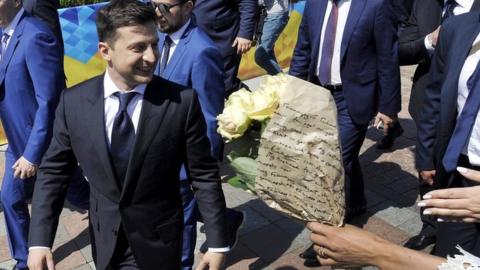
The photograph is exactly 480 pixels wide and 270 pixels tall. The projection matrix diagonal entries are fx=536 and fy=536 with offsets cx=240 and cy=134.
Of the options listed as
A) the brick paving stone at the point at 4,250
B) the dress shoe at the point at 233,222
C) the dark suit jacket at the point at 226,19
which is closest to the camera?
the dress shoe at the point at 233,222

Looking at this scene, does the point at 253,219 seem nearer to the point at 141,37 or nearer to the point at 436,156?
the point at 436,156

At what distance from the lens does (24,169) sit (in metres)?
3.29

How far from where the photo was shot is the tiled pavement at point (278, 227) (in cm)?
396

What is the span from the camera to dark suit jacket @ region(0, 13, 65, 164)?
330 centimetres

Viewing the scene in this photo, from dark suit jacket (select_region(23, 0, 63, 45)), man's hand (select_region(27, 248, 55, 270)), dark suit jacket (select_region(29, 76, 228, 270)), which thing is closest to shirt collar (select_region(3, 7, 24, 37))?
dark suit jacket (select_region(23, 0, 63, 45))

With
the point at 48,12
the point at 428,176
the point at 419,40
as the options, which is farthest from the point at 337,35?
the point at 48,12

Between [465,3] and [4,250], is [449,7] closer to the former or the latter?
[465,3]

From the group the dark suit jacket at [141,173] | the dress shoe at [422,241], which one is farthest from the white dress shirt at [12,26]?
the dress shoe at [422,241]

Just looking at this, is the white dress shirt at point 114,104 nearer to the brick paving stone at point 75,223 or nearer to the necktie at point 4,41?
the necktie at point 4,41

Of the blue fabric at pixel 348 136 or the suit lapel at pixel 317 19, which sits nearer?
the suit lapel at pixel 317 19

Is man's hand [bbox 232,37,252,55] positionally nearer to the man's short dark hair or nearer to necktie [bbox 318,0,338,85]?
necktie [bbox 318,0,338,85]

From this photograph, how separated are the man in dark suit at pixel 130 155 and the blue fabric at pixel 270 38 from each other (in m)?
3.89

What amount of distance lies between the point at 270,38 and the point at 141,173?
4.29m

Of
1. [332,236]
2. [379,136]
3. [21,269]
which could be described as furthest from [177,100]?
[379,136]
